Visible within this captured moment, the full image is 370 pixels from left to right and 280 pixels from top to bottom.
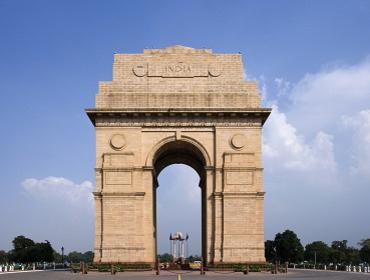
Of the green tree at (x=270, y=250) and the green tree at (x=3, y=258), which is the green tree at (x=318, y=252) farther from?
the green tree at (x=3, y=258)

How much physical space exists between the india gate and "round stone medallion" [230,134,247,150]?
0.06 meters

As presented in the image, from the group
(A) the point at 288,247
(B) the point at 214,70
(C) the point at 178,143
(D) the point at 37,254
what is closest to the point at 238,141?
(C) the point at 178,143

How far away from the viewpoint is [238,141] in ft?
146

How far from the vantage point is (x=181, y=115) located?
44.7m

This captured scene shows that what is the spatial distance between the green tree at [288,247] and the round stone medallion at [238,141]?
2222 inches

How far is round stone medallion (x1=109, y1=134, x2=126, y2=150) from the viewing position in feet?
145

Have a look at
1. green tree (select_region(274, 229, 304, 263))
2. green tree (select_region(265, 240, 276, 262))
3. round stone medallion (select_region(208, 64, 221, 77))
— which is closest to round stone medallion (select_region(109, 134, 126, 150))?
round stone medallion (select_region(208, 64, 221, 77))

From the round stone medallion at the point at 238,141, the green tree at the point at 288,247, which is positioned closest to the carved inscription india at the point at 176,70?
the round stone medallion at the point at 238,141

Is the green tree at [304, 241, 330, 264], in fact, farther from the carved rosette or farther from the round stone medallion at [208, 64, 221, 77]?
the carved rosette

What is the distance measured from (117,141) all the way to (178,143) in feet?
16.6

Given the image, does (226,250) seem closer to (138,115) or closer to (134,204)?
(134,204)

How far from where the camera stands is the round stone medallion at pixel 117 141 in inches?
1741

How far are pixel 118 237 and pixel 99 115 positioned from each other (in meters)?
9.65

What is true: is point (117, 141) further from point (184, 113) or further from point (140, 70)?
point (140, 70)
